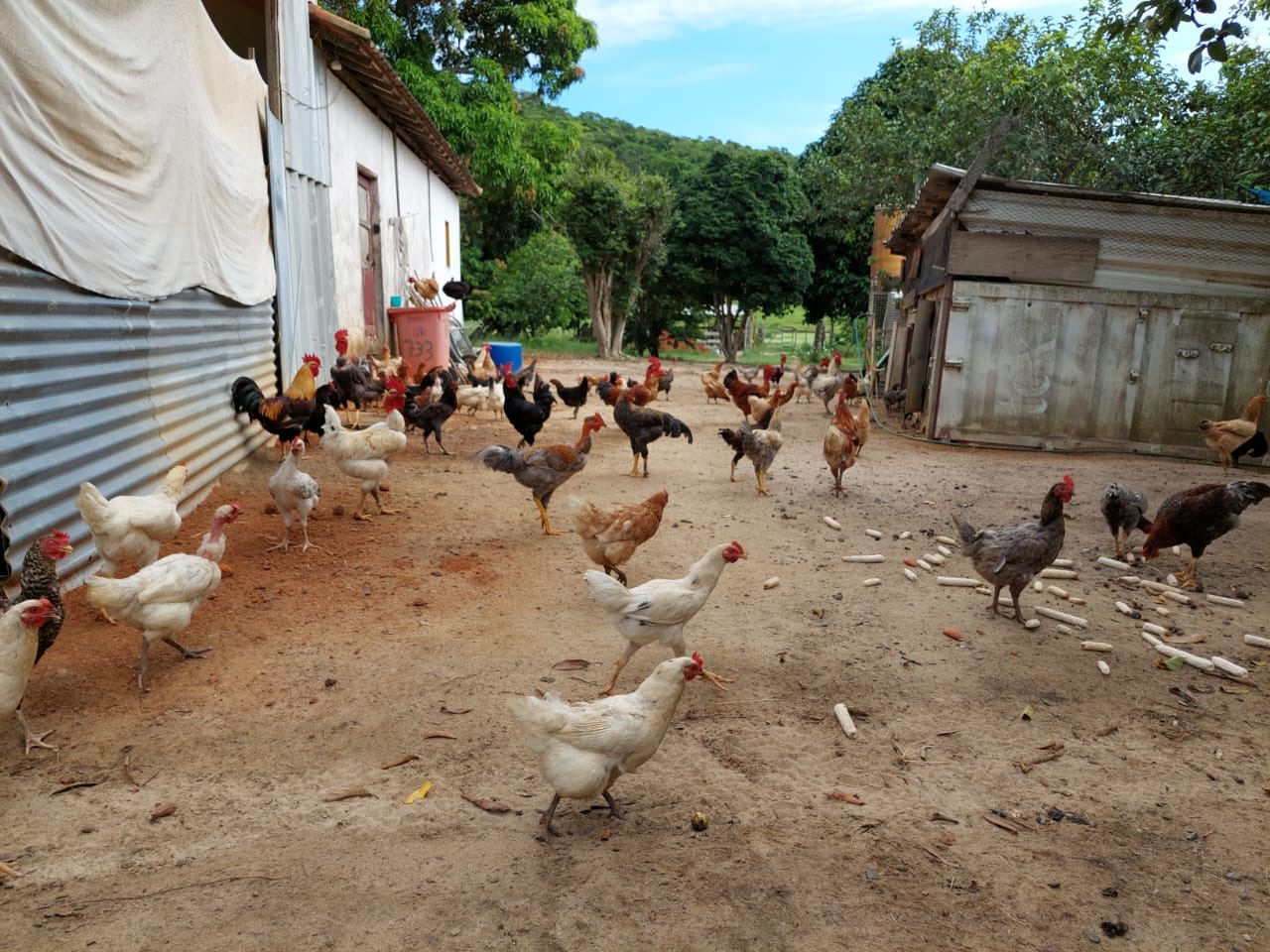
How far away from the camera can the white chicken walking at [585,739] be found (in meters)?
2.88

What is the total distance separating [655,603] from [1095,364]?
400 inches

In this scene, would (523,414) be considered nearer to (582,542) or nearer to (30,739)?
(582,542)

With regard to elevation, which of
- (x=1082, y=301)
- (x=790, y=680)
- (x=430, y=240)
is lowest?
(x=790, y=680)

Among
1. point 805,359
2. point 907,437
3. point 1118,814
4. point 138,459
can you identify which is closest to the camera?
point 1118,814

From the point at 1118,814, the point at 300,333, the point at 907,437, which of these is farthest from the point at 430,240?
the point at 1118,814

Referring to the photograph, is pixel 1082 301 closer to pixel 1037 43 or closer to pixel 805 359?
pixel 1037 43

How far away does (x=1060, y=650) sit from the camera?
15.8 ft

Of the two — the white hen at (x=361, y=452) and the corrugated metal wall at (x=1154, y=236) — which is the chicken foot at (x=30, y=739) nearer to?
the white hen at (x=361, y=452)

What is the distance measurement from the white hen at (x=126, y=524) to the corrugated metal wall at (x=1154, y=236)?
11060 millimetres

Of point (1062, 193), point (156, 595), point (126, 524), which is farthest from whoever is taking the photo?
point (1062, 193)

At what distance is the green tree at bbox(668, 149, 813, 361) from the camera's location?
28.1m

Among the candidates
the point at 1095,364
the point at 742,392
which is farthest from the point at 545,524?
the point at 1095,364

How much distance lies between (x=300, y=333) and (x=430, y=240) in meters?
10.6

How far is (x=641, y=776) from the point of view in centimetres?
341
